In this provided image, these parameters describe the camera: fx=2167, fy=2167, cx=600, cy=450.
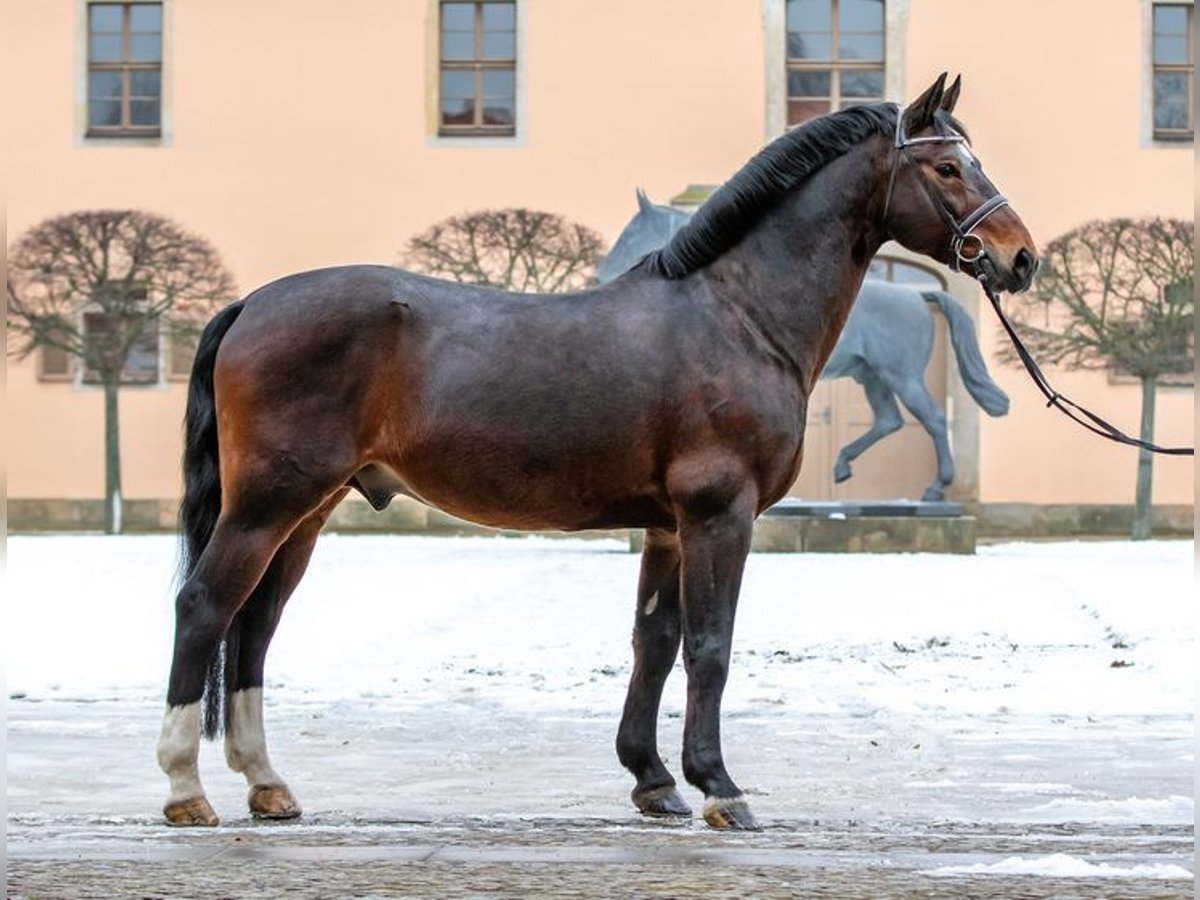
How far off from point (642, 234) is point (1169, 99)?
1221 cm

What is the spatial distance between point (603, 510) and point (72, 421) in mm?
23092

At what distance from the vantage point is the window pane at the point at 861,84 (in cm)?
2909

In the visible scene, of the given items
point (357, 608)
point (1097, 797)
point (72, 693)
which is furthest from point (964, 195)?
point (357, 608)

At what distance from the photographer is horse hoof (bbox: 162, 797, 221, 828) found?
627 cm

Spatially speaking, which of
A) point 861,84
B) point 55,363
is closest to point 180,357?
point 55,363

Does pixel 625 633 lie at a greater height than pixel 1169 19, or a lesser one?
lesser

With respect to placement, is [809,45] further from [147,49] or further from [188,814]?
[188,814]

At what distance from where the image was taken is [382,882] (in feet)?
16.5

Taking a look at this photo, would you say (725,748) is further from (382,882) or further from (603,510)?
(382,882)

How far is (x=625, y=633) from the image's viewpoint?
1275 centimetres

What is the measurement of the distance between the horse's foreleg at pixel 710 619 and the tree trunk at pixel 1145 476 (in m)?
19.6

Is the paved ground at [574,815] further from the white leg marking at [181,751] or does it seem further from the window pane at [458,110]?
the window pane at [458,110]

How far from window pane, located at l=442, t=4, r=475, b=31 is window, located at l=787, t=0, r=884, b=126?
435 centimetres

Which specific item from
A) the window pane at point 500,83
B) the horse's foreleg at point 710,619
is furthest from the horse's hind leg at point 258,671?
the window pane at point 500,83
